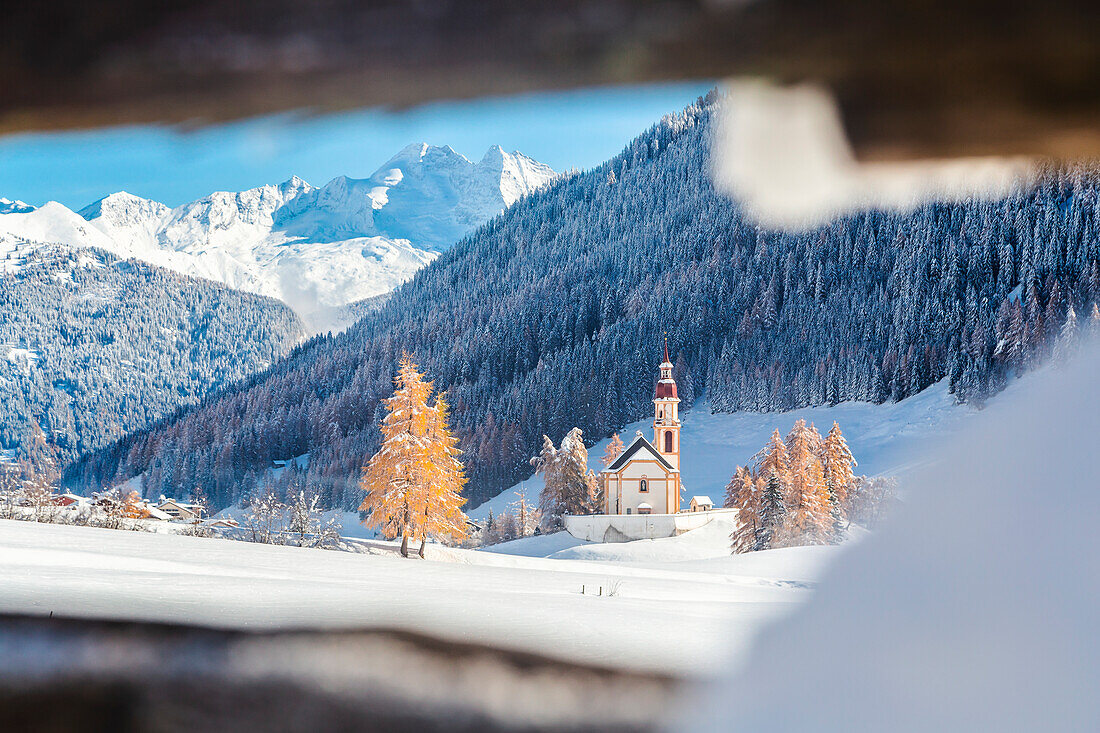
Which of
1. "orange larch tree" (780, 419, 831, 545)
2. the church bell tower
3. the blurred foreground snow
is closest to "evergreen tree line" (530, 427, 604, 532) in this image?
the church bell tower

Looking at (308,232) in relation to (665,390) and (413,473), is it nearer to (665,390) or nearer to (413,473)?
(665,390)

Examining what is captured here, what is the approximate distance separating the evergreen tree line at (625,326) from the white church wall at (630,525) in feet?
22.2

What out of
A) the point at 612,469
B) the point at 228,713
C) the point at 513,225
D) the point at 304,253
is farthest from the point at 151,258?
the point at 228,713

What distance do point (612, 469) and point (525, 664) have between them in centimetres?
1397

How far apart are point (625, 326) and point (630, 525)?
1499cm

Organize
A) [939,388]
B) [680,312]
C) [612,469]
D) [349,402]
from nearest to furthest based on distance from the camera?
[612,469], [939,388], [349,402], [680,312]

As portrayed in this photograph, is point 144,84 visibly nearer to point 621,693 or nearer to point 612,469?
point 621,693

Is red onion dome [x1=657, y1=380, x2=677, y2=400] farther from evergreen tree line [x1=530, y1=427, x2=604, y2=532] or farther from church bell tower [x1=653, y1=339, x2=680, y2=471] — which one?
evergreen tree line [x1=530, y1=427, x2=604, y2=532]

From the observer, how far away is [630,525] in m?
13.5

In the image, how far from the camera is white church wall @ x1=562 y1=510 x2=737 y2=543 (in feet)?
43.8

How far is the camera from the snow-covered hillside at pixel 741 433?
18094 millimetres

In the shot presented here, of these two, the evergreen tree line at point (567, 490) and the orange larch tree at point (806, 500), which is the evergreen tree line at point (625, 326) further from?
the orange larch tree at point (806, 500)

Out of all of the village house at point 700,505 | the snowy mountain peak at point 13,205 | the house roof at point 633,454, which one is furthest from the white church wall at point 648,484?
the snowy mountain peak at point 13,205

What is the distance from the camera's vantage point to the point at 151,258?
70.0m
